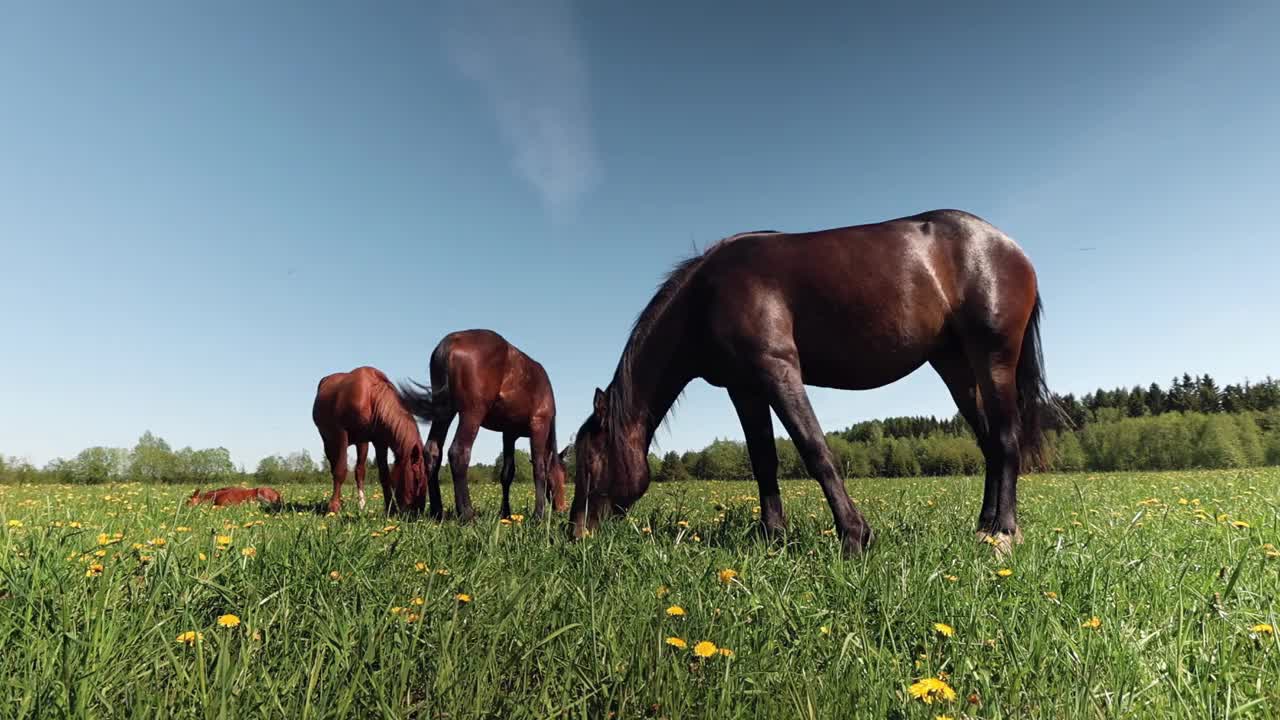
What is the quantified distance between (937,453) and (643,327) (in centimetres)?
8129

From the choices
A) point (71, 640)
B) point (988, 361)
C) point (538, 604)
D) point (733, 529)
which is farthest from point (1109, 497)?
point (71, 640)

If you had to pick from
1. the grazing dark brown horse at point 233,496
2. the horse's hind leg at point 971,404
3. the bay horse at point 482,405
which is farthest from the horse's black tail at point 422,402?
the horse's hind leg at point 971,404

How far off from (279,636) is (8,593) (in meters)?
1.53

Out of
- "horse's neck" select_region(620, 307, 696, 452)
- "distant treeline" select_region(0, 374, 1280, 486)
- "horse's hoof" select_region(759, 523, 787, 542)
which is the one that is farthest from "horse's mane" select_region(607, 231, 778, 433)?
"distant treeline" select_region(0, 374, 1280, 486)

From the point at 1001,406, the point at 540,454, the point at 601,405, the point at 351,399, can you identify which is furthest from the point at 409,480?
the point at 1001,406

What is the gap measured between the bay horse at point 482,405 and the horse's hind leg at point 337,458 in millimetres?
2508

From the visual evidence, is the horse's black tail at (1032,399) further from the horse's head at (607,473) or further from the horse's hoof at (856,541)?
the horse's head at (607,473)

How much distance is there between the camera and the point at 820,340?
4.80 metres

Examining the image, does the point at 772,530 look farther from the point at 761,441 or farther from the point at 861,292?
the point at 861,292

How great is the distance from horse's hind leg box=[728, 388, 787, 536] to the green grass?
4.23ft

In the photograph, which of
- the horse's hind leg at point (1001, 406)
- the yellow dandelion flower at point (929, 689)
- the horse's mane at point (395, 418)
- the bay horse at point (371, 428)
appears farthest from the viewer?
the horse's mane at point (395, 418)

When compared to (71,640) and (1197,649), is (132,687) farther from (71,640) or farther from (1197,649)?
(1197,649)

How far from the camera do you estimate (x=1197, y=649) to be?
8.11 feet

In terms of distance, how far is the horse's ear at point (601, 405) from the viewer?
542cm
